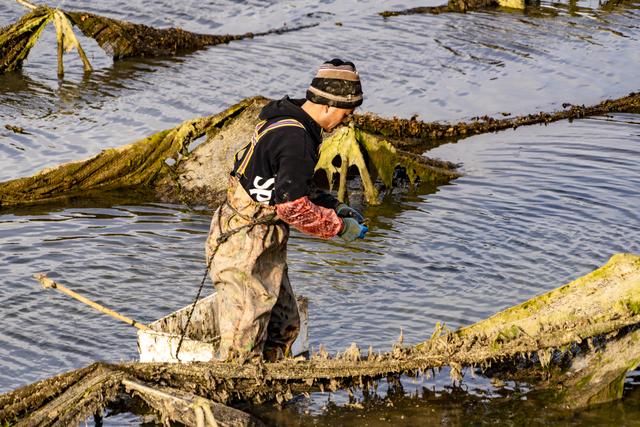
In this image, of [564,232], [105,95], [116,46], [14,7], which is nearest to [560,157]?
[564,232]

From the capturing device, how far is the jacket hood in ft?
20.3

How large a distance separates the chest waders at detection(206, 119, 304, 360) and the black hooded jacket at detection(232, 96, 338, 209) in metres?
0.10

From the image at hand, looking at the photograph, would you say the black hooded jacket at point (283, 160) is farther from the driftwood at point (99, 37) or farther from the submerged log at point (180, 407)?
the driftwood at point (99, 37)

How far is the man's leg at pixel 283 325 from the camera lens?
6902 mm

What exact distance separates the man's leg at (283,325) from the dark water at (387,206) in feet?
1.51

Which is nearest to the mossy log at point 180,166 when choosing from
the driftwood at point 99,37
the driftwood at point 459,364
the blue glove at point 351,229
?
the driftwood at point 459,364

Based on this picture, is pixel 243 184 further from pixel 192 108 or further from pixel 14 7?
pixel 14 7

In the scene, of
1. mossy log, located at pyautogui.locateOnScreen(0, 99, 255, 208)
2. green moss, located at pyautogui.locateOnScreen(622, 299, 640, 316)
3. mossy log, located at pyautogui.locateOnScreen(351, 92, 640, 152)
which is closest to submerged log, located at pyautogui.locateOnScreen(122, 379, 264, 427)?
green moss, located at pyautogui.locateOnScreen(622, 299, 640, 316)

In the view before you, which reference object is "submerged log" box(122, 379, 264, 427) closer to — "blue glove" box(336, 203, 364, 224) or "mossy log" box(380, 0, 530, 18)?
"blue glove" box(336, 203, 364, 224)

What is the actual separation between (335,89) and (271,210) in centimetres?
89

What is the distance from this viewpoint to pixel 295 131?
6.08 metres

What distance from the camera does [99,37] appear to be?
17547mm

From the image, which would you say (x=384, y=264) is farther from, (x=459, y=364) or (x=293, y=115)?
(x=293, y=115)

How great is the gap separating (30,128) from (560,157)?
23.7 ft
